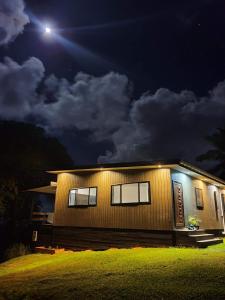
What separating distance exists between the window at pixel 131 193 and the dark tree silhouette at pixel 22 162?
12.5m

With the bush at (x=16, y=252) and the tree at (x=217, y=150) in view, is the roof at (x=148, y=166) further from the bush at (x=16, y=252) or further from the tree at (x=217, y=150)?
the tree at (x=217, y=150)

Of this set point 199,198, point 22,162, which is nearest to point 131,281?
point 199,198

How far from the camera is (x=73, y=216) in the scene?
14180 millimetres

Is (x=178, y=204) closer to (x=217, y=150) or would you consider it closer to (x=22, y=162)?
(x=217, y=150)

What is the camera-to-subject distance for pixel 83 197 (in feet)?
46.6

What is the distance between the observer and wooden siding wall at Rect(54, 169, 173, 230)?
1181 centimetres

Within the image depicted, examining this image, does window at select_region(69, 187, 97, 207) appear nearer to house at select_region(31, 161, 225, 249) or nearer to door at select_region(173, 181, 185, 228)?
house at select_region(31, 161, 225, 249)

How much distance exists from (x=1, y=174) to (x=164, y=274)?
21.6 metres

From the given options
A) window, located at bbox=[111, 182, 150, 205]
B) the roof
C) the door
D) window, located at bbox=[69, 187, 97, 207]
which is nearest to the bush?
window, located at bbox=[69, 187, 97, 207]

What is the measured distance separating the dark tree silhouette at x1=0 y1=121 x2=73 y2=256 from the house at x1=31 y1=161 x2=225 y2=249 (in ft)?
32.5

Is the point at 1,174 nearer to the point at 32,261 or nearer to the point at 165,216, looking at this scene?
the point at 32,261

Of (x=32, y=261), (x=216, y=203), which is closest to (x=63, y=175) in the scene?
(x=32, y=261)

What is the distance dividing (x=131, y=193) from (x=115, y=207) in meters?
1.07

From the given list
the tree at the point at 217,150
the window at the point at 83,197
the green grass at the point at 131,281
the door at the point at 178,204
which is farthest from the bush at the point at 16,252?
the tree at the point at 217,150
